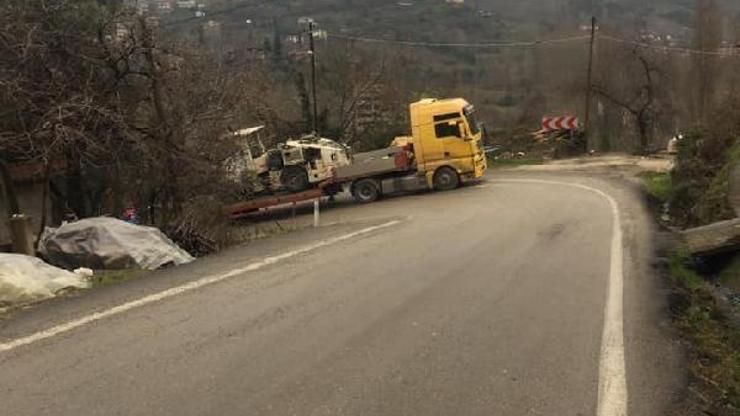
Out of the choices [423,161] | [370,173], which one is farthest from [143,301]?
[423,161]

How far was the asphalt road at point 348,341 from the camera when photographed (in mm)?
5508

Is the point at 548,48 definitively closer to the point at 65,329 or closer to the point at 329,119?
the point at 329,119

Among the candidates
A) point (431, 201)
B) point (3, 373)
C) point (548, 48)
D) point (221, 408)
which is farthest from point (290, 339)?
point (548, 48)

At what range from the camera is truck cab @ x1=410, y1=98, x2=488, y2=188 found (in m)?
30.6

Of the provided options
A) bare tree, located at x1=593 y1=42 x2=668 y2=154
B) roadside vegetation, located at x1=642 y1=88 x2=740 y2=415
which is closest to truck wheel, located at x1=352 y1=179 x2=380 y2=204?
roadside vegetation, located at x1=642 y1=88 x2=740 y2=415

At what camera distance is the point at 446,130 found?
30734 mm

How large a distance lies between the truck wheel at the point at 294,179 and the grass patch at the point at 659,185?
12.7m

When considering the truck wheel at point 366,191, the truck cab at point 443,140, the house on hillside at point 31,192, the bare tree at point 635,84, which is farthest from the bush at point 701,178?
the bare tree at point 635,84

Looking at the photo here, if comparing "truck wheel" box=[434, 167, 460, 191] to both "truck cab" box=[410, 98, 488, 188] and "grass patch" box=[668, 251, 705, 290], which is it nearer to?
"truck cab" box=[410, 98, 488, 188]

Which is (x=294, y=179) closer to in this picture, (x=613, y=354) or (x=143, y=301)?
(x=143, y=301)

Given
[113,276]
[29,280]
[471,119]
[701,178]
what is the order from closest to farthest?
1. [29,280]
2. [113,276]
3. [701,178]
4. [471,119]

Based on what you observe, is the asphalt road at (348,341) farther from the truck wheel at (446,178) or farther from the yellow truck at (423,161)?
the truck wheel at (446,178)

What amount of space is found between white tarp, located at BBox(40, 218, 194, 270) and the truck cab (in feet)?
62.6

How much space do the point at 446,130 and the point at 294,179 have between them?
6.13 m
